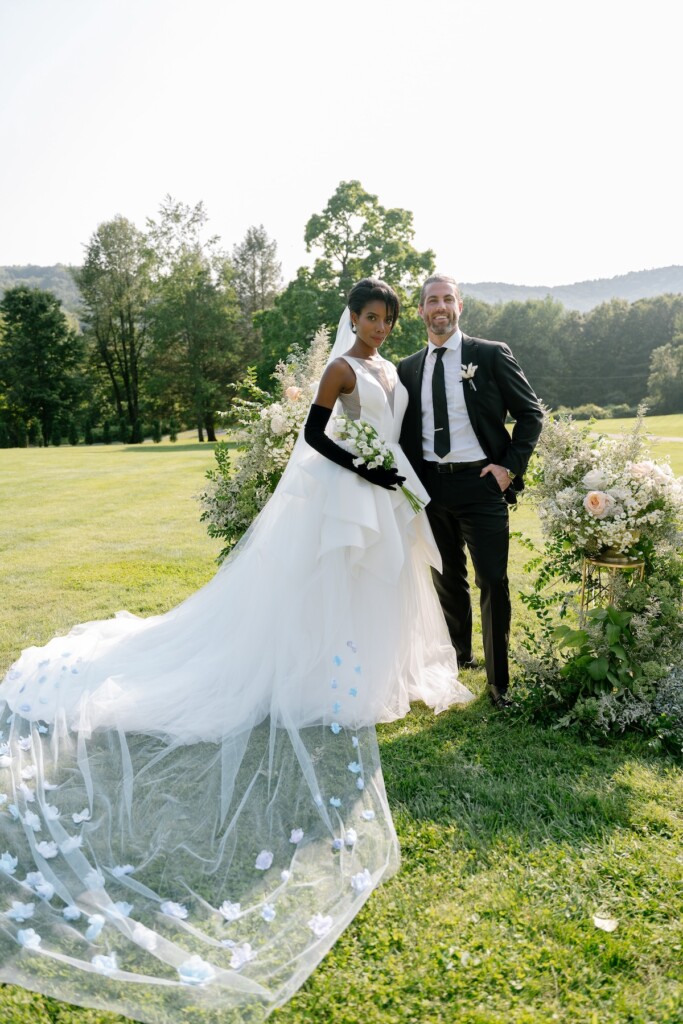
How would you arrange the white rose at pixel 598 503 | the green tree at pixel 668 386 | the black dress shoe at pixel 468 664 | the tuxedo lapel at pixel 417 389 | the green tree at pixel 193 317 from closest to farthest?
the white rose at pixel 598 503
the tuxedo lapel at pixel 417 389
the black dress shoe at pixel 468 664
the green tree at pixel 193 317
the green tree at pixel 668 386

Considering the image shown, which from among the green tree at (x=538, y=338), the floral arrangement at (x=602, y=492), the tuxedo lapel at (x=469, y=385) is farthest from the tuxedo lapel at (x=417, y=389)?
the green tree at (x=538, y=338)

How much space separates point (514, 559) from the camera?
31.9ft

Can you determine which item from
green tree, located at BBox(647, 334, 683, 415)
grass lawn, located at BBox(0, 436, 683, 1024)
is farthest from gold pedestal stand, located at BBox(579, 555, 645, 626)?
green tree, located at BBox(647, 334, 683, 415)

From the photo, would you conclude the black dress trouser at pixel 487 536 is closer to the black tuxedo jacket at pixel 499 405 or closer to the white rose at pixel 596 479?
the black tuxedo jacket at pixel 499 405

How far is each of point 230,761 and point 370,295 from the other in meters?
2.90

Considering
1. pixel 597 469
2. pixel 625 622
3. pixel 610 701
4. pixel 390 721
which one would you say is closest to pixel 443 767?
pixel 390 721

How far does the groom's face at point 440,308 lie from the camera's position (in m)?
4.67

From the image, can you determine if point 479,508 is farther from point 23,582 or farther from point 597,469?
point 23,582

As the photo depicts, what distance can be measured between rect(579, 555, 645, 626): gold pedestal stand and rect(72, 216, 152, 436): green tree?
40.4 m

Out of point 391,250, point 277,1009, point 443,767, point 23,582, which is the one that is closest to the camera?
point 277,1009

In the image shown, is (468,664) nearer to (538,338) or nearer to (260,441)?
(260,441)

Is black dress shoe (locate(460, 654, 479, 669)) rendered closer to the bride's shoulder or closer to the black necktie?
the black necktie

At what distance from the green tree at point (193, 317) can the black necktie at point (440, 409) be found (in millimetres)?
35357

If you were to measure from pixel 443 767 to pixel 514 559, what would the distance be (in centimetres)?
598
